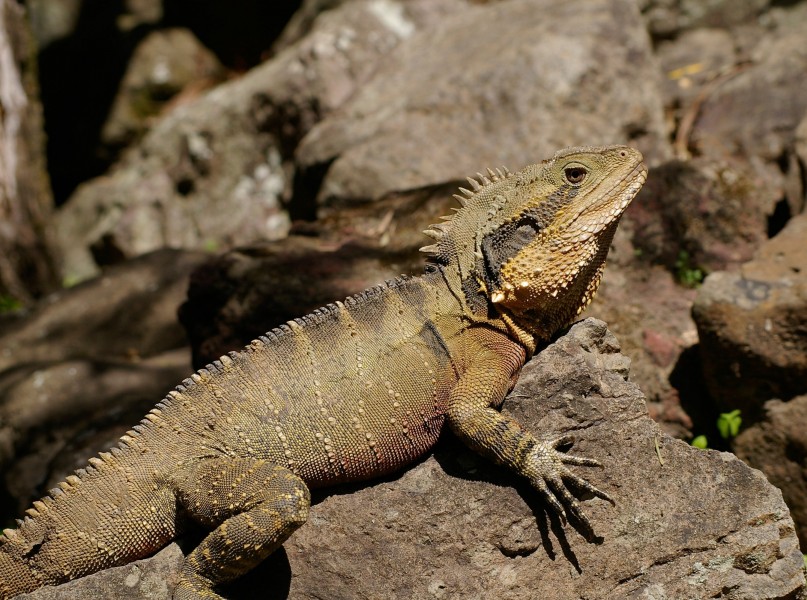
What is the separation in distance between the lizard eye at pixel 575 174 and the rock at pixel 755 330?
213 cm

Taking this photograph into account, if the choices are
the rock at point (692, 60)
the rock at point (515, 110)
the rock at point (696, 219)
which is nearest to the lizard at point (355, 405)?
the rock at point (696, 219)

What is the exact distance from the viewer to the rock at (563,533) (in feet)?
14.2

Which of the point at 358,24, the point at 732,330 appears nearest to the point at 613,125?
the point at 732,330

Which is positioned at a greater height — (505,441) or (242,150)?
(505,441)

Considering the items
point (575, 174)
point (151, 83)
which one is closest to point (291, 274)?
point (575, 174)

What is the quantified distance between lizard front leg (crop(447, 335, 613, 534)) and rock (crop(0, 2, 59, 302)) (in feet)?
31.0

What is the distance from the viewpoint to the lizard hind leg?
4.17 m

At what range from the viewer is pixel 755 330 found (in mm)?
6113

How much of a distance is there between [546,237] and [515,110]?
507 centimetres

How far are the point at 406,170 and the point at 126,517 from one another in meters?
5.70

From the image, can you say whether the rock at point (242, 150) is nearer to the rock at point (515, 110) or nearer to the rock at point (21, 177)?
the rock at point (21, 177)

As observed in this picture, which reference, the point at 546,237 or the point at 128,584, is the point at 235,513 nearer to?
the point at 128,584

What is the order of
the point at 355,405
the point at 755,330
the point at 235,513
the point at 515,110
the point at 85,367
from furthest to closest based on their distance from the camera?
the point at 515,110 → the point at 85,367 → the point at 755,330 → the point at 355,405 → the point at 235,513

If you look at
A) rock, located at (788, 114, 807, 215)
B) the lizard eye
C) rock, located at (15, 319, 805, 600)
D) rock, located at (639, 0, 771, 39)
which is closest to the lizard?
the lizard eye
